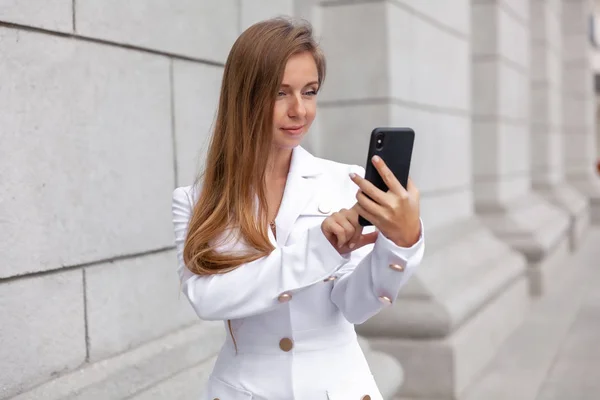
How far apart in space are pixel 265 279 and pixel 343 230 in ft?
0.92

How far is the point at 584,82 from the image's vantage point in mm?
18297

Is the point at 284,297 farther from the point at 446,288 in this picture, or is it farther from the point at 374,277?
the point at 446,288

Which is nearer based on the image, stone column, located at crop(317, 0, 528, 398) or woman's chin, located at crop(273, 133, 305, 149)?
woman's chin, located at crop(273, 133, 305, 149)

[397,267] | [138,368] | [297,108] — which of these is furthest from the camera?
[138,368]

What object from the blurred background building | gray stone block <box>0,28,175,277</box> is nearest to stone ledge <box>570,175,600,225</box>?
the blurred background building

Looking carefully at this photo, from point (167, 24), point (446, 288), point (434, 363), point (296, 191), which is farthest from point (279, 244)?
point (446, 288)

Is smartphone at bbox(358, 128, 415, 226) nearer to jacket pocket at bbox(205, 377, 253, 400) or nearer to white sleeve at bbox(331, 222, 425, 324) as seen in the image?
white sleeve at bbox(331, 222, 425, 324)

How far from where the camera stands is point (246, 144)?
2283mm

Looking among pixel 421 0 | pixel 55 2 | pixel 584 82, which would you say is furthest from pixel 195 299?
pixel 584 82

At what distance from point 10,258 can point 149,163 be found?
1062mm

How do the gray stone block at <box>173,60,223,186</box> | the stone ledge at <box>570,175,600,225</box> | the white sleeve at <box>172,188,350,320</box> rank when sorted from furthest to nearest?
the stone ledge at <box>570,175,600,225</box> → the gray stone block at <box>173,60,223,186</box> → the white sleeve at <box>172,188,350,320</box>

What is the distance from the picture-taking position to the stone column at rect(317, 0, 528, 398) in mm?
5641

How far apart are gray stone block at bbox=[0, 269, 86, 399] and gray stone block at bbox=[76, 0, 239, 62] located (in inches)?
43.5

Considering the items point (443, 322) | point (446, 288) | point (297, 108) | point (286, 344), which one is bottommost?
point (443, 322)
